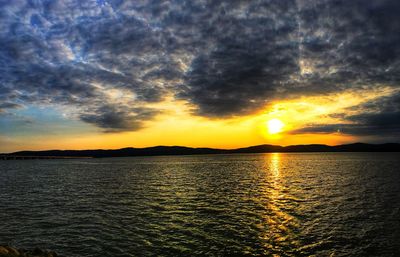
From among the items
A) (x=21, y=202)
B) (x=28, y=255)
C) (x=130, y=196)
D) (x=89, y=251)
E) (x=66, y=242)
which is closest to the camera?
(x=28, y=255)

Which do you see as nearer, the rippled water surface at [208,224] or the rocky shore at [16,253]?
the rocky shore at [16,253]

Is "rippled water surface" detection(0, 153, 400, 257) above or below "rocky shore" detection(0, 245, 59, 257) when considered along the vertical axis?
below

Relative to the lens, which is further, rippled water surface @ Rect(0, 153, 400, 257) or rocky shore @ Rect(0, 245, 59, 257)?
rippled water surface @ Rect(0, 153, 400, 257)

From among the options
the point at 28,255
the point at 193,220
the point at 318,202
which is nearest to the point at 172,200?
the point at 193,220

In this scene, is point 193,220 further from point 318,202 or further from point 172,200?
point 318,202

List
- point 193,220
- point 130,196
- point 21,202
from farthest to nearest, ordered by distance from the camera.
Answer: point 130,196 → point 21,202 → point 193,220

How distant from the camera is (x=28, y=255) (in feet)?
68.8

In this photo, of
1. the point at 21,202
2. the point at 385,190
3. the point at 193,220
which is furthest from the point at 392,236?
the point at 21,202

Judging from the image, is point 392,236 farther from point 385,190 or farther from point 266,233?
point 385,190

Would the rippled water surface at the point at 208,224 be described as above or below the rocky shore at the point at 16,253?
below

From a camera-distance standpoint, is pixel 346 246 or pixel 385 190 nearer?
pixel 346 246

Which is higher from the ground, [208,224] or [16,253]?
[16,253]

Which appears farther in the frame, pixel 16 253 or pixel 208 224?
pixel 208 224

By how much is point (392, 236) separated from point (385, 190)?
3179 cm
